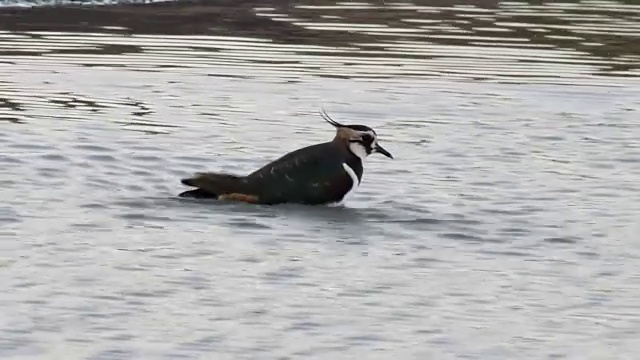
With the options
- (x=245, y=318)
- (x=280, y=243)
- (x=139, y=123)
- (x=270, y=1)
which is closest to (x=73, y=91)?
(x=139, y=123)

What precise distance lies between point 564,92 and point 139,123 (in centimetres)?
529

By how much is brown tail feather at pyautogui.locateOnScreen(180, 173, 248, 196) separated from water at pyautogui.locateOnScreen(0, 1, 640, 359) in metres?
0.13

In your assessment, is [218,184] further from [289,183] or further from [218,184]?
[289,183]

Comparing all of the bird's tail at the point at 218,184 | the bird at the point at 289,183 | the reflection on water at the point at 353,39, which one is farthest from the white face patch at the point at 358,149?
the reflection on water at the point at 353,39

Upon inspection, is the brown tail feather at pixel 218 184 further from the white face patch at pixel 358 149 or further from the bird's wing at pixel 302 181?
the white face patch at pixel 358 149

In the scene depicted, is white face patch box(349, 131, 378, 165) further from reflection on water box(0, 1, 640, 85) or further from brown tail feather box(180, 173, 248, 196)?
reflection on water box(0, 1, 640, 85)

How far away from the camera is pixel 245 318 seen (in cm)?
917

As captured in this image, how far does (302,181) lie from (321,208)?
0.28 metres

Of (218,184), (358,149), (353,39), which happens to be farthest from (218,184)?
(353,39)

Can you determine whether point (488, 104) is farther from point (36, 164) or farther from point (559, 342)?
point (559, 342)

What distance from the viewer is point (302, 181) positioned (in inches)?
483

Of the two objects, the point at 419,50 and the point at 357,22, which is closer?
the point at 419,50

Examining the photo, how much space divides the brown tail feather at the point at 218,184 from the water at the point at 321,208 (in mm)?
126

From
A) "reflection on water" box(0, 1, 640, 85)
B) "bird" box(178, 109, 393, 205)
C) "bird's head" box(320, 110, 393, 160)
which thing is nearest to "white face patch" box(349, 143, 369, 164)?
"bird's head" box(320, 110, 393, 160)
